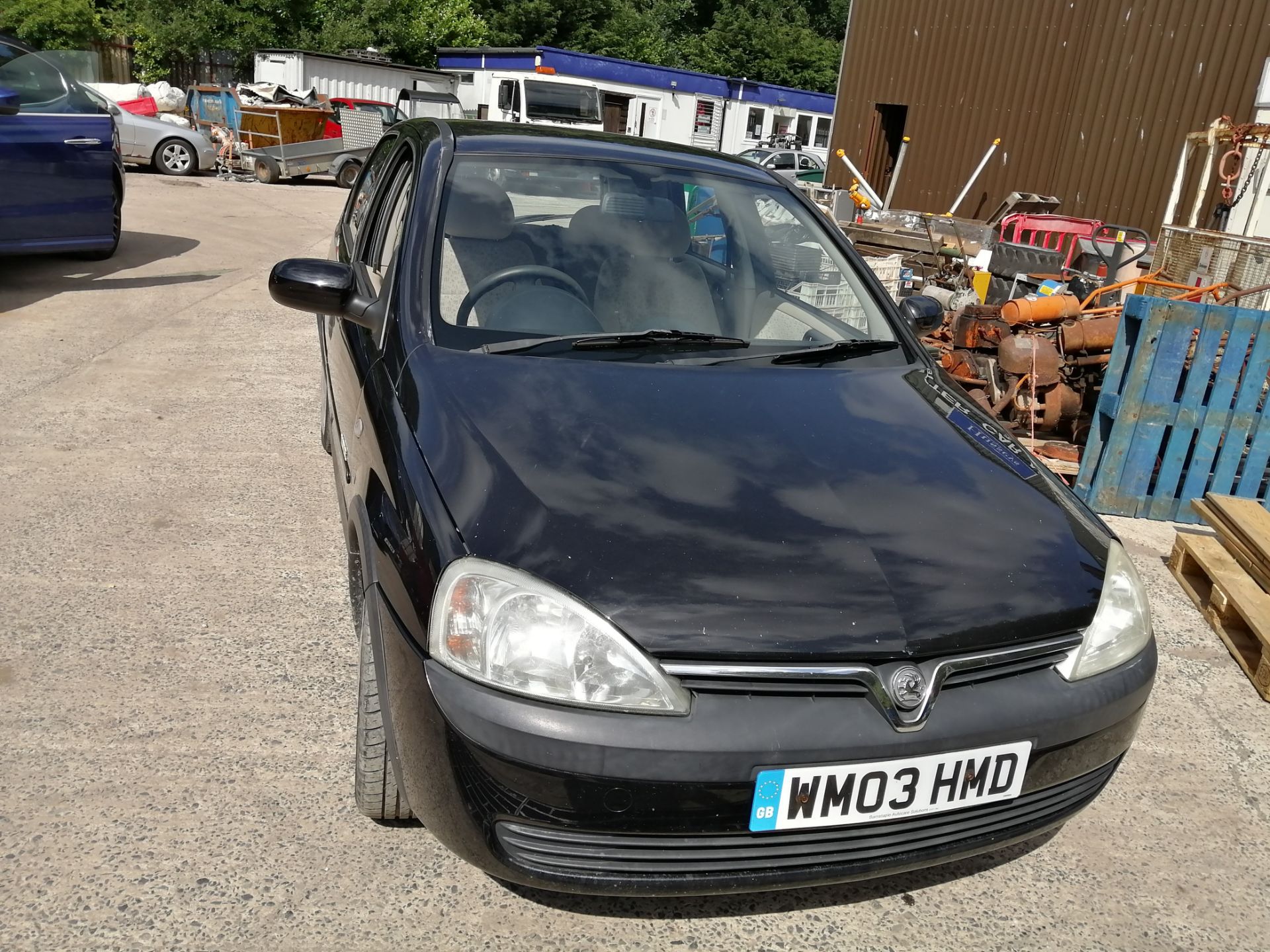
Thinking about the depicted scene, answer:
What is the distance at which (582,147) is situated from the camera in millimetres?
3318

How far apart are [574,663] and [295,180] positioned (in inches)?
812

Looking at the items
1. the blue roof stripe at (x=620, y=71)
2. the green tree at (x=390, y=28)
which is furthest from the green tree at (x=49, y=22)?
the blue roof stripe at (x=620, y=71)

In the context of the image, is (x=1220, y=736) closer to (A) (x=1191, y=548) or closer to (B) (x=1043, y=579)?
(A) (x=1191, y=548)

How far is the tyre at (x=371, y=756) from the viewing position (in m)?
2.24

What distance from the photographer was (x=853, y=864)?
194 centimetres

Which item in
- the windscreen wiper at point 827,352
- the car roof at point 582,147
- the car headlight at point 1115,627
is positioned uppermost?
the car roof at point 582,147

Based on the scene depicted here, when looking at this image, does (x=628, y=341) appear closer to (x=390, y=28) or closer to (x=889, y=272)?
(x=889, y=272)

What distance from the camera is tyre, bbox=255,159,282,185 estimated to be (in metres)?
18.9

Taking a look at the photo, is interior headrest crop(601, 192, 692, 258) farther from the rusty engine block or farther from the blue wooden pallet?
the rusty engine block

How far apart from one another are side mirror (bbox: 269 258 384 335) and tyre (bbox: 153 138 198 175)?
17129 mm

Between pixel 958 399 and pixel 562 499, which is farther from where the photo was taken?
pixel 958 399

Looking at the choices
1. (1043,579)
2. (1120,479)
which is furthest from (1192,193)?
(1043,579)

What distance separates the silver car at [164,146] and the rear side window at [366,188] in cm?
1524

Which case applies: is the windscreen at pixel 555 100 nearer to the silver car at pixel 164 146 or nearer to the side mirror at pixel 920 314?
the silver car at pixel 164 146
